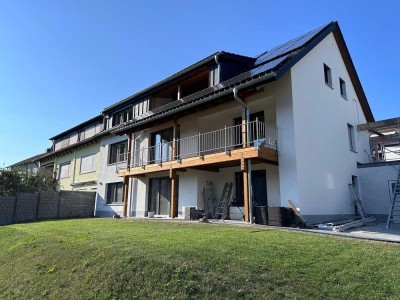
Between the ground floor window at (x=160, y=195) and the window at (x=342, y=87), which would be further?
the ground floor window at (x=160, y=195)

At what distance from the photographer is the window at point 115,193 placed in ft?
69.8

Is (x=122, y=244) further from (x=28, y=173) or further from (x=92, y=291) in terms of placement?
(x=28, y=173)

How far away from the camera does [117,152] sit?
22.3 meters

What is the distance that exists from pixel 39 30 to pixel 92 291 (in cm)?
1253

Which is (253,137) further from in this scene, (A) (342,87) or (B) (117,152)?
(B) (117,152)

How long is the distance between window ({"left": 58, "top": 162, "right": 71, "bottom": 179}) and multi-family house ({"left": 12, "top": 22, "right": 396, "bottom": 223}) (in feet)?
26.7

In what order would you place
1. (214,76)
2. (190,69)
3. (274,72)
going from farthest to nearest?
1. (190,69)
2. (214,76)
3. (274,72)

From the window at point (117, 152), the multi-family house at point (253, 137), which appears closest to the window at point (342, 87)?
the multi-family house at point (253, 137)

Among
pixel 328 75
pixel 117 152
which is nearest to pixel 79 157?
pixel 117 152

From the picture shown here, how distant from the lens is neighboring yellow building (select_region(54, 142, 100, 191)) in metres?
24.6

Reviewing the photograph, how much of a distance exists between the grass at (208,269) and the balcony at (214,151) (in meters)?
4.50

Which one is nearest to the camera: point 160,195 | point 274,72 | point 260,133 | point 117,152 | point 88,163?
point 274,72

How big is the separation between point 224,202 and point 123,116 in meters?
11.7

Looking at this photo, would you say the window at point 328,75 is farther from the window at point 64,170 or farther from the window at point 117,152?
the window at point 64,170
